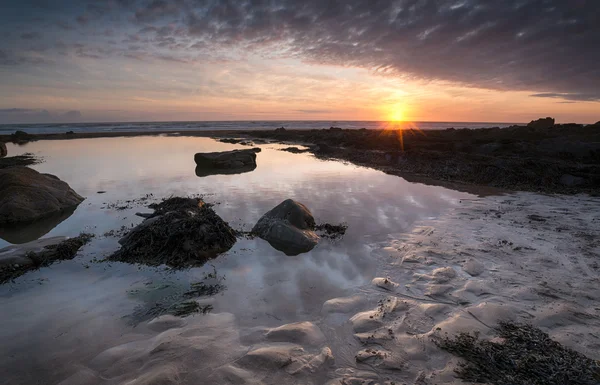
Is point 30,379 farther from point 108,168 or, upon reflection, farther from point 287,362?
point 108,168

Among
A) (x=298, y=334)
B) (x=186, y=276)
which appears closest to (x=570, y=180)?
(x=298, y=334)

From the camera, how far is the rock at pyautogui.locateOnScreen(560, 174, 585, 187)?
12227mm

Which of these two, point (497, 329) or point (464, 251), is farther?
point (464, 251)

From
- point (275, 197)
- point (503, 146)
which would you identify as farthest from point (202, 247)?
point (503, 146)

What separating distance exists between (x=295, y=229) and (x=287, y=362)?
404 cm

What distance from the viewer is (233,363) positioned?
11.3 feet

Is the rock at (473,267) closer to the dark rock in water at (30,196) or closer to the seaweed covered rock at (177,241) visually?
the seaweed covered rock at (177,241)

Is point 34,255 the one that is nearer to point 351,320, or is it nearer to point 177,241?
point 177,241

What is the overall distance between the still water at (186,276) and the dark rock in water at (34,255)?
A: 22cm

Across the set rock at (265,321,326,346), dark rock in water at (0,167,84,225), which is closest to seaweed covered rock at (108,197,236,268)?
rock at (265,321,326,346)

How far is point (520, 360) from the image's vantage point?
3381 millimetres

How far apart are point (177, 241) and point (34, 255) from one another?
9.15 ft

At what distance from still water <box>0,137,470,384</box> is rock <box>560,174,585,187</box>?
5095mm

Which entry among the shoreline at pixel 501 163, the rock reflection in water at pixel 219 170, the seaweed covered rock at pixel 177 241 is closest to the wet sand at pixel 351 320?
the seaweed covered rock at pixel 177 241
